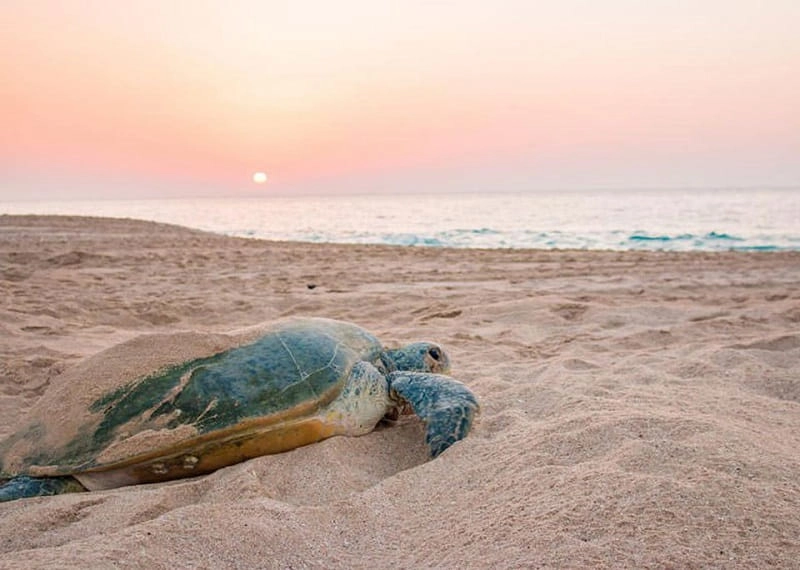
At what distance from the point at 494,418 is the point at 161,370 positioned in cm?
158

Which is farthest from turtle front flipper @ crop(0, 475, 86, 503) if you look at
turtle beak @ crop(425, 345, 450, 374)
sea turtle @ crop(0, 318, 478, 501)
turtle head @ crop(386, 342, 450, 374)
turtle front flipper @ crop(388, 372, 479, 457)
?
turtle beak @ crop(425, 345, 450, 374)

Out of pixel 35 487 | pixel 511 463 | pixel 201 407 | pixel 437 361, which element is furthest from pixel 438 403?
pixel 35 487

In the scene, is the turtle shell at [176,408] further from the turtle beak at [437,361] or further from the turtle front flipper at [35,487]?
the turtle beak at [437,361]

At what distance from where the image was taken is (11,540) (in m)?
1.88

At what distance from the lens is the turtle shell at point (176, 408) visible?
2.30m

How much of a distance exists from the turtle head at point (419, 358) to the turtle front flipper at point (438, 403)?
0.17m

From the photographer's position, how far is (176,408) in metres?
2.39

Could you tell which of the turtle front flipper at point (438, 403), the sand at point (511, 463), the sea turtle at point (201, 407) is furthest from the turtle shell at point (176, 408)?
the turtle front flipper at point (438, 403)

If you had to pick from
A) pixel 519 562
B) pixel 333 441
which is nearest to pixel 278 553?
pixel 519 562

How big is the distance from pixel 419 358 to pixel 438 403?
0.61 m

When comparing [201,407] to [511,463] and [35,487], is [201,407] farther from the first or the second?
[511,463]

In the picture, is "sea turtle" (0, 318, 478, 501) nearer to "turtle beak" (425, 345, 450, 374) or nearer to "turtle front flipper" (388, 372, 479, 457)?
"turtle front flipper" (388, 372, 479, 457)

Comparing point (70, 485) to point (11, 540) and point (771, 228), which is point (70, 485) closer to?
point (11, 540)

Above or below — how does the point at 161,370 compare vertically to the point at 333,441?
above
